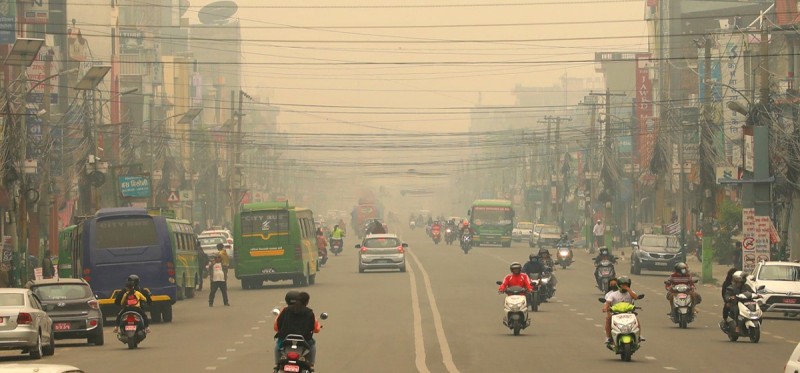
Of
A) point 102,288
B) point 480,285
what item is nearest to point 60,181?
point 480,285

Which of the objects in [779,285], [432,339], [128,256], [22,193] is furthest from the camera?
[22,193]

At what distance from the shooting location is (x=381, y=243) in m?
61.8

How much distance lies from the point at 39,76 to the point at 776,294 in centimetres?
4076

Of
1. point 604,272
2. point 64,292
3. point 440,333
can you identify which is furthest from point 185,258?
point 440,333

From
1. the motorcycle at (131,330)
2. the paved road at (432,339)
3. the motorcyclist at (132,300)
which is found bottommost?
the paved road at (432,339)

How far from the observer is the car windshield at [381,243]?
61344mm

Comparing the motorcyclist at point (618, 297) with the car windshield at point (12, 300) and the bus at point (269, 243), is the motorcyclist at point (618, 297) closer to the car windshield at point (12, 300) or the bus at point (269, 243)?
the car windshield at point (12, 300)

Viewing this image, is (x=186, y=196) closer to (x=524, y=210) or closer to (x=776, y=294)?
(x=776, y=294)

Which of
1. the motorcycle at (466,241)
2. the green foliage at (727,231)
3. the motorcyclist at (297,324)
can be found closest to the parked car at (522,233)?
the motorcycle at (466,241)

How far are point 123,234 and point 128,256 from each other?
2.15 feet

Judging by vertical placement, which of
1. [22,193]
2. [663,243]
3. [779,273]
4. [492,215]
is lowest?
[779,273]

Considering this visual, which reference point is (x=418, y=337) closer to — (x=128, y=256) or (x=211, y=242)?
(x=128, y=256)

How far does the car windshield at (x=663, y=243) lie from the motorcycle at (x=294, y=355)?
45378 millimetres

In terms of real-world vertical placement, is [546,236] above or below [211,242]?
below
